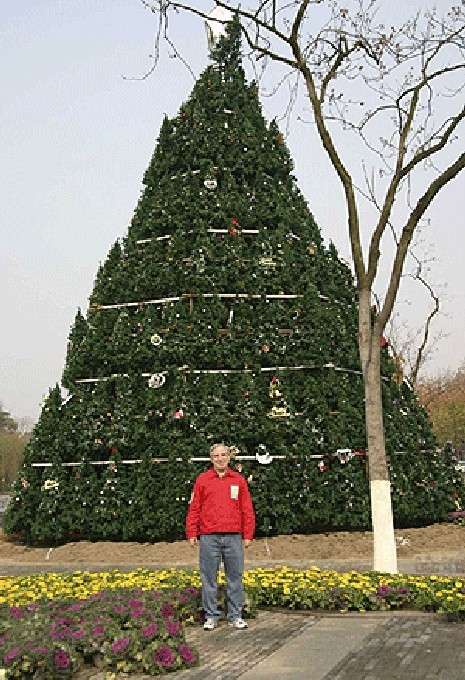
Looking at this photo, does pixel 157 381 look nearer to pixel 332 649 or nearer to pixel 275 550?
pixel 275 550

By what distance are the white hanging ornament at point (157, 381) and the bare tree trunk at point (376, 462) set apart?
14.2 ft

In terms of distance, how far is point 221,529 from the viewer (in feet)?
27.1

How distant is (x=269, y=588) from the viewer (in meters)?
9.33

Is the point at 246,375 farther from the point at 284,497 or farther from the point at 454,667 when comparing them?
the point at 454,667

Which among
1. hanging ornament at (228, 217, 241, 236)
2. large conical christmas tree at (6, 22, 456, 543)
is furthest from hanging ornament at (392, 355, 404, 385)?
hanging ornament at (228, 217, 241, 236)

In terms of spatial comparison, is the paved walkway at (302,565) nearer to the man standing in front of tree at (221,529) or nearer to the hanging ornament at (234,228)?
the man standing in front of tree at (221,529)

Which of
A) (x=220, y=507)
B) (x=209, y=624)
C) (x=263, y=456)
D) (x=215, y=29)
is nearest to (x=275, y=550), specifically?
(x=263, y=456)

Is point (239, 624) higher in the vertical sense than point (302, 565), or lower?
lower

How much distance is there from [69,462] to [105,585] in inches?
224

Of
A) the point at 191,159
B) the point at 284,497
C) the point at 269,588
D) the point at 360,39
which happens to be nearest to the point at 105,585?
the point at 269,588

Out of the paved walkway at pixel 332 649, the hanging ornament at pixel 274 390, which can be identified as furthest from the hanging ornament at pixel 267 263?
the paved walkway at pixel 332 649

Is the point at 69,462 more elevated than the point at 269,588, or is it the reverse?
the point at 69,462

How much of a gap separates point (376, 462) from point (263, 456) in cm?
364

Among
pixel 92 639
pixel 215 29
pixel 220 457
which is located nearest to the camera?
pixel 92 639
